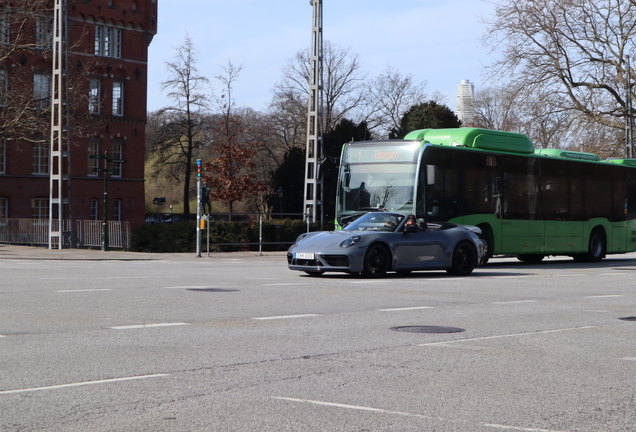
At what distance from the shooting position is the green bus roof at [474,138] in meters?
22.8

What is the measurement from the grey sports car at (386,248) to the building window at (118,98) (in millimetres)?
38677

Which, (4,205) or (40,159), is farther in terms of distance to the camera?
(40,159)

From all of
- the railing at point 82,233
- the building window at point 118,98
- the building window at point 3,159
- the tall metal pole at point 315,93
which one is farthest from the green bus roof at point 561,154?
the building window at point 118,98

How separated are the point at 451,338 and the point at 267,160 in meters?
71.3

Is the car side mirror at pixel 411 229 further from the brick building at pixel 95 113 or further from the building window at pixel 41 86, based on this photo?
the building window at pixel 41 86

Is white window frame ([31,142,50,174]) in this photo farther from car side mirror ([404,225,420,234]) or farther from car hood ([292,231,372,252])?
car side mirror ([404,225,420,234])

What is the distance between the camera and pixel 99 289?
13250mm

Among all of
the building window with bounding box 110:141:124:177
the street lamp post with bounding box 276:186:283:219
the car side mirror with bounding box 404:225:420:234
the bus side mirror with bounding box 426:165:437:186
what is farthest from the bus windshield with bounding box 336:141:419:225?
the street lamp post with bounding box 276:186:283:219

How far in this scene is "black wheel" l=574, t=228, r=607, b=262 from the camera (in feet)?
87.0

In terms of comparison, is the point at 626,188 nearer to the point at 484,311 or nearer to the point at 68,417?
the point at 484,311

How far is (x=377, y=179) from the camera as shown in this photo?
2155 cm

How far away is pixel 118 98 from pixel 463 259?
1574 inches

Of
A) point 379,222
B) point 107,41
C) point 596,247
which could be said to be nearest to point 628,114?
point 596,247

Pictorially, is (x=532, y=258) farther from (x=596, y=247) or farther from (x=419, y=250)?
(x=419, y=250)
